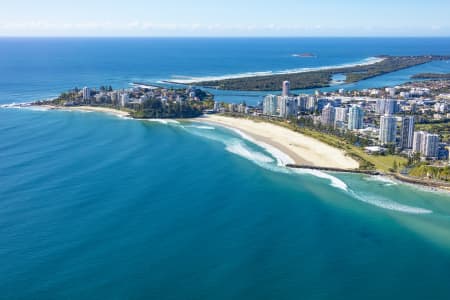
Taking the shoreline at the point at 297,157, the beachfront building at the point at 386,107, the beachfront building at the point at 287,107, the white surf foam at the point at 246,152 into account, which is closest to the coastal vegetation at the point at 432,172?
the shoreline at the point at 297,157

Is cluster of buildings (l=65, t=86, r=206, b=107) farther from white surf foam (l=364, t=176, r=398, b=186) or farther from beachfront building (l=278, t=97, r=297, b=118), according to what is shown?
white surf foam (l=364, t=176, r=398, b=186)

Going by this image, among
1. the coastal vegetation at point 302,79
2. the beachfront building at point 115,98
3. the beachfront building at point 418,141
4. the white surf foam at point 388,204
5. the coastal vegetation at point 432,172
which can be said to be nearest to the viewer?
the white surf foam at point 388,204

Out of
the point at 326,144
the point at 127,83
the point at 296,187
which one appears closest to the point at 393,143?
the point at 326,144

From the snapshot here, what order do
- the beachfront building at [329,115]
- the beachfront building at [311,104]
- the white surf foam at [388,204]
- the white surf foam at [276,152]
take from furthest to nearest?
1. the beachfront building at [311,104]
2. the beachfront building at [329,115]
3. the white surf foam at [276,152]
4. the white surf foam at [388,204]

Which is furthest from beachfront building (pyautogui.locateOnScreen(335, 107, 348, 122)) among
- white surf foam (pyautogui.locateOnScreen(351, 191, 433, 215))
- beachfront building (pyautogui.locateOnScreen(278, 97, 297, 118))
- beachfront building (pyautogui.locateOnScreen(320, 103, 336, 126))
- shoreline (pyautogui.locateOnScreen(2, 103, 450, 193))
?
white surf foam (pyautogui.locateOnScreen(351, 191, 433, 215))

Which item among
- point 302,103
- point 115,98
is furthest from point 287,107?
point 115,98

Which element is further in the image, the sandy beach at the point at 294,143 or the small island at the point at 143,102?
the small island at the point at 143,102

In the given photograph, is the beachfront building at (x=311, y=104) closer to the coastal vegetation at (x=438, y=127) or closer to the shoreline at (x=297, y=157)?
the shoreline at (x=297, y=157)
